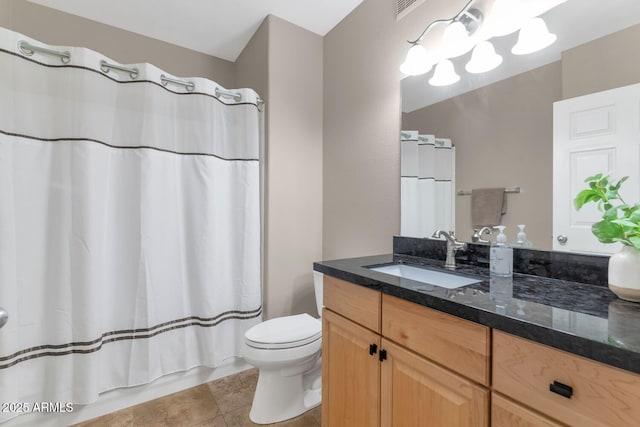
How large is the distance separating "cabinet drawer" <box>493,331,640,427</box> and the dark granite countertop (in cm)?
3

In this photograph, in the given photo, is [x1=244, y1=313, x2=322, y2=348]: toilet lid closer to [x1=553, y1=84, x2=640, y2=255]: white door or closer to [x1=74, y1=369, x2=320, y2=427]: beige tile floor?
[x1=74, y1=369, x2=320, y2=427]: beige tile floor

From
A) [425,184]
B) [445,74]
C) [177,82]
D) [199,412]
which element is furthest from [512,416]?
[177,82]

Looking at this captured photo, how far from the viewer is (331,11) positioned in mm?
1983

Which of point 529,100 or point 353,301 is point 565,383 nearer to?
point 353,301

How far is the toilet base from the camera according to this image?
1553 millimetres

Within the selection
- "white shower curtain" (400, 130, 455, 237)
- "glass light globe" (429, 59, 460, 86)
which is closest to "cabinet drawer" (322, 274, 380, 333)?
"white shower curtain" (400, 130, 455, 237)

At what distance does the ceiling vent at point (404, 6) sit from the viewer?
153cm

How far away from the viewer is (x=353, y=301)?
113 centimetres

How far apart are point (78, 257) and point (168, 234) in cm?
43

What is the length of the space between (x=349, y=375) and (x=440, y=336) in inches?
19.1

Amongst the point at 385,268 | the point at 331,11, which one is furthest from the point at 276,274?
the point at 331,11

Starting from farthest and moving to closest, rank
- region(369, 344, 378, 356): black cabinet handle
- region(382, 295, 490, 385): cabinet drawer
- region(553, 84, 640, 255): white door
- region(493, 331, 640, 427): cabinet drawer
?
region(369, 344, 378, 356): black cabinet handle
region(553, 84, 640, 255): white door
region(382, 295, 490, 385): cabinet drawer
region(493, 331, 640, 427): cabinet drawer

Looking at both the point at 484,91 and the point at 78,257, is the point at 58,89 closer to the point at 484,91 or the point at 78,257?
the point at 78,257

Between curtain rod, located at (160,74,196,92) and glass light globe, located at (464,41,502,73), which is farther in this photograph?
curtain rod, located at (160,74,196,92)
